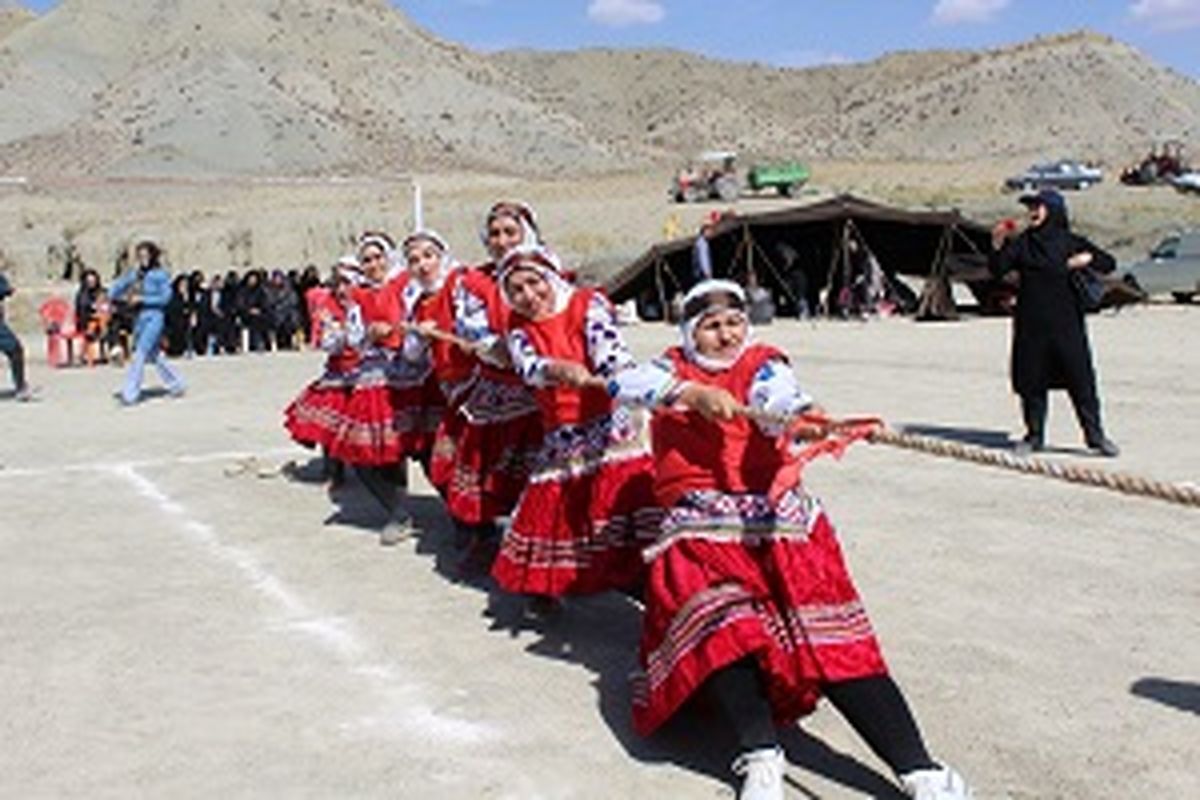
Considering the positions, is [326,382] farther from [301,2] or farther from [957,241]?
[301,2]

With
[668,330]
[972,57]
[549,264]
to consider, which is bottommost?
[668,330]

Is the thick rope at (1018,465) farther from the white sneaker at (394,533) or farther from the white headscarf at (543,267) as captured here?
the white sneaker at (394,533)

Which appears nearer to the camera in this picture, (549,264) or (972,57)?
(549,264)

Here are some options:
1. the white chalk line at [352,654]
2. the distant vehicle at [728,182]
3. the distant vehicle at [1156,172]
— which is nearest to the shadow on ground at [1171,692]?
the white chalk line at [352,654]

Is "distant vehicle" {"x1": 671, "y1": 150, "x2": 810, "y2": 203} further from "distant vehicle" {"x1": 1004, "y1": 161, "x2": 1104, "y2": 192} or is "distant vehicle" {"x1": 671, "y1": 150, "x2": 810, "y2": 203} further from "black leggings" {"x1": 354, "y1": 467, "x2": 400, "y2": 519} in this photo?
"black leggings" {"x1": 354, "y1": 467, "x2": 400, "y2": 519}

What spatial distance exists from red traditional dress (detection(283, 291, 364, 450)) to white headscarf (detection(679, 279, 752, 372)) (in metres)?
3.67

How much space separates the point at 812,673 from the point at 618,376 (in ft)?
4.42

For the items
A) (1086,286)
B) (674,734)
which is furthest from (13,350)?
(674,734)

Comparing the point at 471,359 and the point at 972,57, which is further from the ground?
the point at 972,57

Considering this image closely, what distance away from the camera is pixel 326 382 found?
8.80 meters

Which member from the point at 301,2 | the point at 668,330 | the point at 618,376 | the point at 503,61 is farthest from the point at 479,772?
the point at 503,61

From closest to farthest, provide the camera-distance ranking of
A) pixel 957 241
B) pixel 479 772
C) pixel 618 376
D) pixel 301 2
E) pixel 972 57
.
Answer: pixel 479 772, pixel 618 376, pixel 957 241, pixel 301 2, pixel 972 57

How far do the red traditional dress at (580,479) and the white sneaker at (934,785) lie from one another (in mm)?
1660

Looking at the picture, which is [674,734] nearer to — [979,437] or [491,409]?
[491,409]
